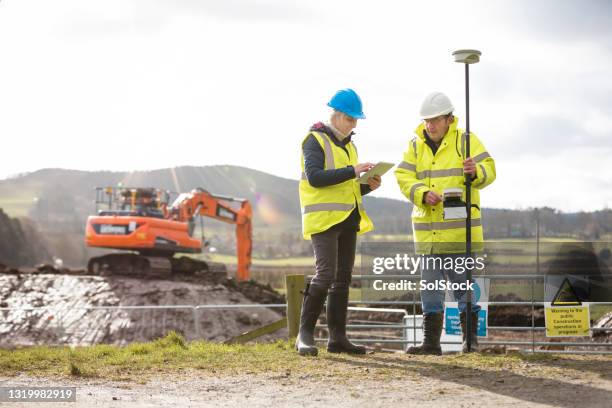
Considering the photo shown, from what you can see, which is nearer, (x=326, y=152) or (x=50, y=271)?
(x=326, y=152)

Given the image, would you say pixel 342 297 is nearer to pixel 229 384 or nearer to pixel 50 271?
pixel 229 384

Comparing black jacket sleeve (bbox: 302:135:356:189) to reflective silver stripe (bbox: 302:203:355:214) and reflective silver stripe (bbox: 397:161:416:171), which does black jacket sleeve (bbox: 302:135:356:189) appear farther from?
reflective silver stripe (bbox: 397:161:416:171)

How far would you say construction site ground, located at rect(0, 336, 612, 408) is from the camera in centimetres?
584

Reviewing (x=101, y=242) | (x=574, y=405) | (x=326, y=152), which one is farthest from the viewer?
(x=101, y=242)

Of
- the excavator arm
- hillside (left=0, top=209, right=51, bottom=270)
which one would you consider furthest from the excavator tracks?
hillside (left=0, top=209, right=51, bottom=270)

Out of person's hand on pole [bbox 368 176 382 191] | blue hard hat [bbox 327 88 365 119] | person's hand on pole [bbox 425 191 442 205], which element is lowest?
person's hand on pole [bbox 425 191 442 205]

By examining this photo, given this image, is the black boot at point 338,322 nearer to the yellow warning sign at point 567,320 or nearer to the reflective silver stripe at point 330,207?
the reflective silver stripe at point 330,207

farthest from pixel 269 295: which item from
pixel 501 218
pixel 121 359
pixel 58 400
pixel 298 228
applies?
pixel 298 228

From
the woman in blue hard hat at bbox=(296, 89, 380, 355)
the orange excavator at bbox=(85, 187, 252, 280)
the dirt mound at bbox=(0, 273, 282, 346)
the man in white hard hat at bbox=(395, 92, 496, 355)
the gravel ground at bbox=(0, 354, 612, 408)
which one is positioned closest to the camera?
the gravel ground at bbox=(0, 354, 612, 408)

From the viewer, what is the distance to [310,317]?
25.9ft

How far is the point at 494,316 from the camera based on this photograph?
28219 mm

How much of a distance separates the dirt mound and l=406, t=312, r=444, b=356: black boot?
15.0 meters

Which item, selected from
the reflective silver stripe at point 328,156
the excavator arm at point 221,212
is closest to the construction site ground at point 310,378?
the reflective silver stripe at point 328,156

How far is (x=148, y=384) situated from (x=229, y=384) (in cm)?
57
